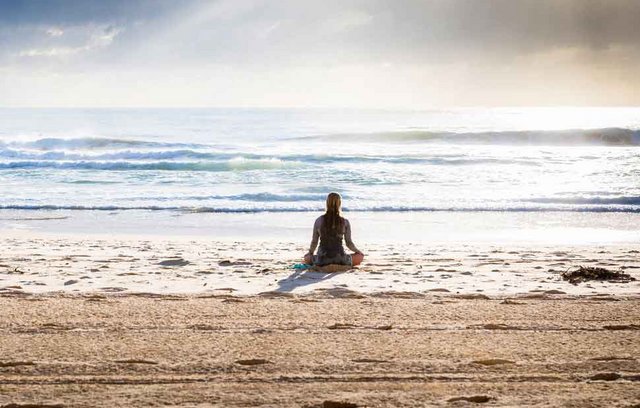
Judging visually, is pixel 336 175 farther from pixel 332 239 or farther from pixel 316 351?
pixel 316 351

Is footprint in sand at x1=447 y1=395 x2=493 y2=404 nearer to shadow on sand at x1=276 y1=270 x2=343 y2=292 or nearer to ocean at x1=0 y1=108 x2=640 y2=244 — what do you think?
shadow on sand at x1=276 y1=270 x2=343 y2=292

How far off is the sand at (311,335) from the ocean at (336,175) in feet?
26.1

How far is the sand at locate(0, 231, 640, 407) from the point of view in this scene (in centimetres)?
397

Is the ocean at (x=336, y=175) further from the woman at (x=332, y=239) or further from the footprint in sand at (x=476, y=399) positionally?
the footprint in sand at (x=476, y=399)

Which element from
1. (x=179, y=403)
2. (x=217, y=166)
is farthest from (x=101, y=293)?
(x=217, y=166)

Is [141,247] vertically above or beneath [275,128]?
beneath

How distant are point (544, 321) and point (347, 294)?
1916 millimetres

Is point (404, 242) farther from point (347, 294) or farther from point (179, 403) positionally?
point (179, 403)

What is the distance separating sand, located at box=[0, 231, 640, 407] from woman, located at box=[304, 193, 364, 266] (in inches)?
11.5

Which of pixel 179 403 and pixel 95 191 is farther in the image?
pixel 95 191

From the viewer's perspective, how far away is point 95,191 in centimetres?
2033

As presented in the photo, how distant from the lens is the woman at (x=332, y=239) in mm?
8492

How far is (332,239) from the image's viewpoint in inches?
338

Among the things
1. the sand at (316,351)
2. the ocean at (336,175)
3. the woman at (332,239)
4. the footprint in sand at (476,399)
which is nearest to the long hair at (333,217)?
the woman at (332,239)
